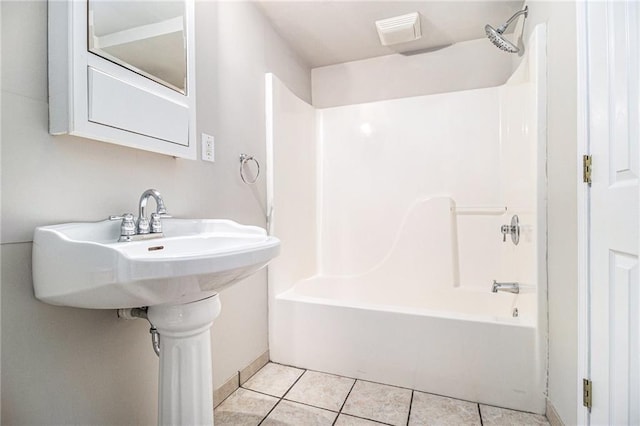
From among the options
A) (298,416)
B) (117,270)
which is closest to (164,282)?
(117,270)

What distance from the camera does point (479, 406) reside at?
148 centimetres

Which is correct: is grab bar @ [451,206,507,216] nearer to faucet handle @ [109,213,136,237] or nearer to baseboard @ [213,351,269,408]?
baseboard @ [213,351,269,408]

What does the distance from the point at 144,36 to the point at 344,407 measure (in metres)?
1.73

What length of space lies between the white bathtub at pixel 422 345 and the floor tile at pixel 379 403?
48 mm

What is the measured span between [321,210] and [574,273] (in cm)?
171

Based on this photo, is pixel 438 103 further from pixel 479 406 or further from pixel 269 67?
pixel 479 406

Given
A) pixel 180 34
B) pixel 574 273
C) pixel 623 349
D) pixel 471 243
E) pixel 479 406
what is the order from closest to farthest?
pixel 623 349
pixel 574 273
pixel 180 34
pixel 479 406
pixel 471 243

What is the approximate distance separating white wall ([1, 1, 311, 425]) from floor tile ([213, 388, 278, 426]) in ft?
0.38

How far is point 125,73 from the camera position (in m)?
1.01

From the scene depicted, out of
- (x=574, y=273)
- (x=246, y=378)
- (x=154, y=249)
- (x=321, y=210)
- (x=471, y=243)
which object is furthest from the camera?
(x=321, y=210)

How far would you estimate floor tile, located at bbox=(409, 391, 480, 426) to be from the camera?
1.38 meters

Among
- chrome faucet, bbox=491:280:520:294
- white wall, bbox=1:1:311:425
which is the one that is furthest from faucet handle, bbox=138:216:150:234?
chrome faucet, bbox=491:280:520:294

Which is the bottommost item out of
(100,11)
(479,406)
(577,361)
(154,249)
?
(479,406)

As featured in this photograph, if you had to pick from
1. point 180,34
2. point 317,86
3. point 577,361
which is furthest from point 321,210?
point 577,361
